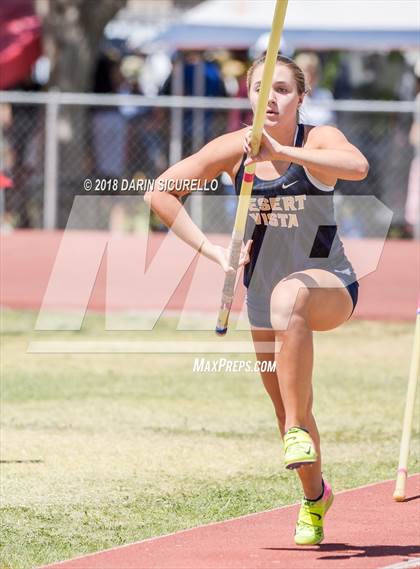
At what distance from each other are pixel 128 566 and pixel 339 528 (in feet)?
4.17

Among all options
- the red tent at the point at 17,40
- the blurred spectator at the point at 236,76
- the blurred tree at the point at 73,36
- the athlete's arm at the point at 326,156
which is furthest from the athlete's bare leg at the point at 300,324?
the blurred tree at the point at 73,36

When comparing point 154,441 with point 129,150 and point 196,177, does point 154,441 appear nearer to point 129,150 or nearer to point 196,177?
point 196,177

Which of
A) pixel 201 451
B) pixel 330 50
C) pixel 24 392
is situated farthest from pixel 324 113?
pixel 201 451

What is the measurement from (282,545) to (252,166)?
5.74 feet

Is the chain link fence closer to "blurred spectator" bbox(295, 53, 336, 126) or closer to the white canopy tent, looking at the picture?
"blurred spectator" bbox(295, 53, 336, 126)

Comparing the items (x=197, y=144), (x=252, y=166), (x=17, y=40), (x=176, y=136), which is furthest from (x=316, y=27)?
(x=252, y=166)

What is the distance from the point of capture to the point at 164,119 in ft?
53.3

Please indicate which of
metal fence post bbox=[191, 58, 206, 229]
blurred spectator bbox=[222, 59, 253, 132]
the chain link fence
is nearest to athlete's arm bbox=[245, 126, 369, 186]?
the chain link fence

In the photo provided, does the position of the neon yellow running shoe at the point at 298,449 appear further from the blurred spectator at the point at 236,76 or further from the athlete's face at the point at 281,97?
the blurred spectator at the point at 236,76

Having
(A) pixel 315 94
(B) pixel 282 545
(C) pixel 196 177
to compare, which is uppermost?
(C) pixel 196 177

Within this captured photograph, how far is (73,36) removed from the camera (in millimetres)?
18078

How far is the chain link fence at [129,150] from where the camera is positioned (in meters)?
15.6

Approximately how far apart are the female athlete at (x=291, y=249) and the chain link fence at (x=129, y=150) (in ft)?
30.3

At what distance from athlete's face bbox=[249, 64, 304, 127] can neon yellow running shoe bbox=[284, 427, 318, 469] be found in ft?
4.44
